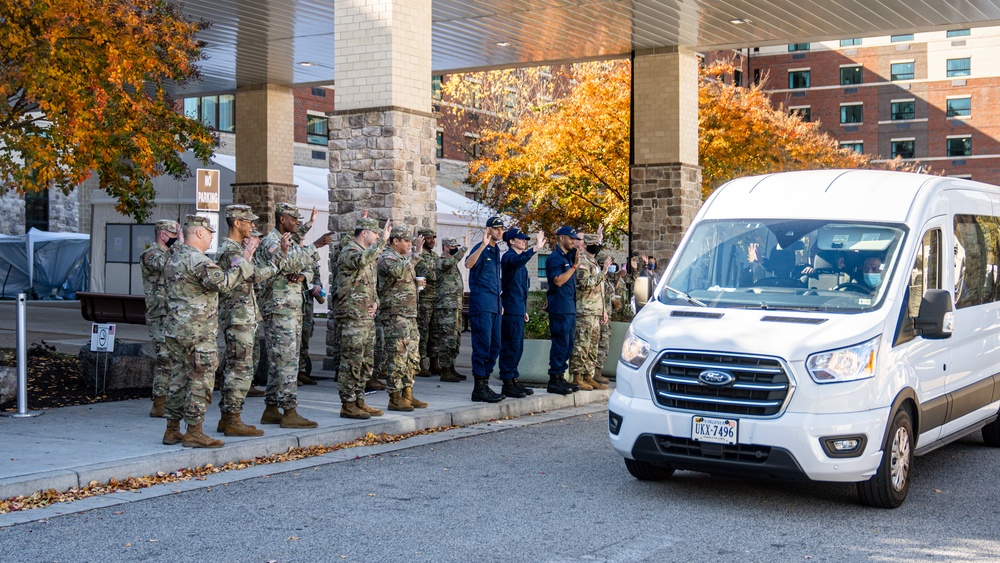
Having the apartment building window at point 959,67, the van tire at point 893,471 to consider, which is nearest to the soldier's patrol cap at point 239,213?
the van tire at point 893,471

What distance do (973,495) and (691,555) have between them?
3.01 m

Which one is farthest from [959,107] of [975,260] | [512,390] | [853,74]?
[975,260]

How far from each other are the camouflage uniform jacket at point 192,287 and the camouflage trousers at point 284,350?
95 cm

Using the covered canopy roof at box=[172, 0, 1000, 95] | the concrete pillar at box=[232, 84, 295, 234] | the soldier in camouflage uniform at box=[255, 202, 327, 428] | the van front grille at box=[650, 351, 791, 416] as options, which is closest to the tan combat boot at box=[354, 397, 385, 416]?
the soldier in camouflage uniform at box=[255, 202, 327, 428]

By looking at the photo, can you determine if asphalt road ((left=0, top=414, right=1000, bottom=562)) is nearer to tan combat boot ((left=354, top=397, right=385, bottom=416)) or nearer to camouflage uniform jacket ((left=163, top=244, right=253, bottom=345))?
camouflage uniform jacket ((left=163, top=244, right=253, bottom=345))

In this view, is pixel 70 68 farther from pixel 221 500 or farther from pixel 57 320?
pixel 57 320

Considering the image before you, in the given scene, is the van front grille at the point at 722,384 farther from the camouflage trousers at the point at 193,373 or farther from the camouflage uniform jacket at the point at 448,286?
the camouflage uniform jacket at the point at 448,286

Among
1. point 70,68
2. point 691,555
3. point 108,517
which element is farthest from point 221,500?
point 70,68

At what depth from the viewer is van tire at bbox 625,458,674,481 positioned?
8266mm

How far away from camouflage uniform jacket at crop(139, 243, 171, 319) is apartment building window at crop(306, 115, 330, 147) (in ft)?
104

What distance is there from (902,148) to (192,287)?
6927 centimetres

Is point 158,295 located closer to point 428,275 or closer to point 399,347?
point 399,347

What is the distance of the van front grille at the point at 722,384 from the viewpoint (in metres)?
7.21

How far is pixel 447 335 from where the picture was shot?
593 inches
